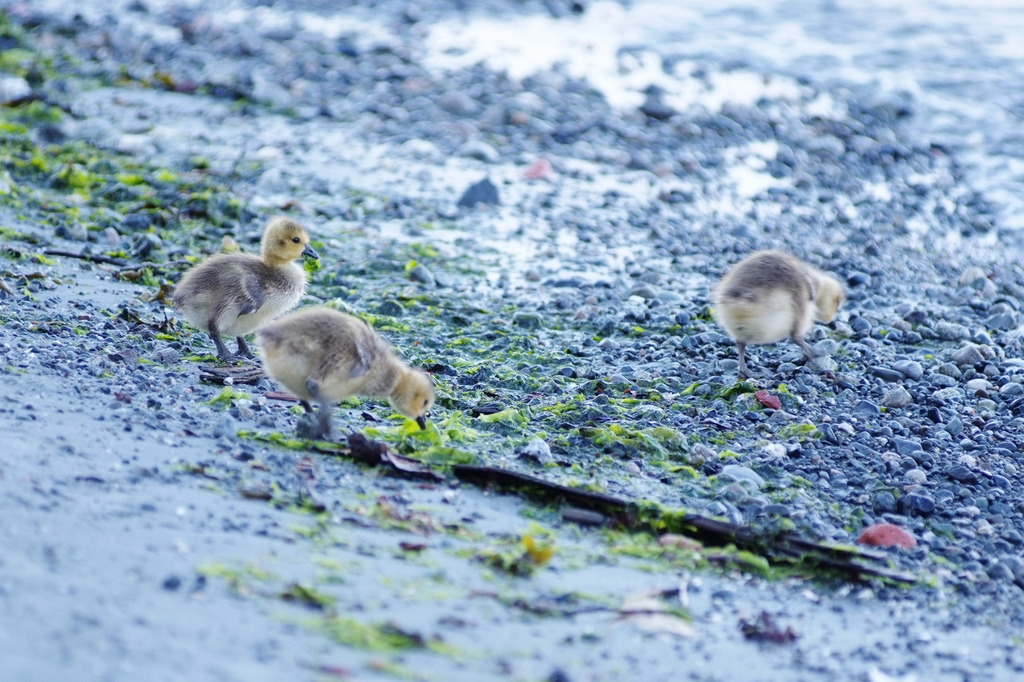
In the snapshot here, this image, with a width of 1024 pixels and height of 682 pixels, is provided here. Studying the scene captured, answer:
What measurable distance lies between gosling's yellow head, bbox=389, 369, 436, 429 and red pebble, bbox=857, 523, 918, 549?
203cm

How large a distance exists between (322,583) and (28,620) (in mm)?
931

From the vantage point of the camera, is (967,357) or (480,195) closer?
(967,357)

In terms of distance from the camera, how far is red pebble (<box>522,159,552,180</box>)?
10.5 m

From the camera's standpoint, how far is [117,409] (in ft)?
17.1

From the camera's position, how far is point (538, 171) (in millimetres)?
10570

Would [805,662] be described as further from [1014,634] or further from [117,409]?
[117,409]

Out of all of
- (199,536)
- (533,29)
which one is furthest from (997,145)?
(199,536)

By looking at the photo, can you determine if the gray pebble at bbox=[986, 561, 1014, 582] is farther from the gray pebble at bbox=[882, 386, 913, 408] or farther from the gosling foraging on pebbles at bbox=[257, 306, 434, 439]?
the gosling foraging on pebbles at bbox=[257, 306, 434, 439]

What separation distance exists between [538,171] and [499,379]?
14.4 ft

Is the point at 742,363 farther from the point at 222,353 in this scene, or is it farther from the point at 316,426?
the point at 222,353

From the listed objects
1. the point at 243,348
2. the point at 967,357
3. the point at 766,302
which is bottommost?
the point at 243,348

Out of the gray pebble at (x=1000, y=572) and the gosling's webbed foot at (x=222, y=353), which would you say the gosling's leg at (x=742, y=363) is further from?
the gosling's webbed foot at (x=222, y=353)

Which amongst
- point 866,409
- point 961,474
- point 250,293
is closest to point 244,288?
point 250,293

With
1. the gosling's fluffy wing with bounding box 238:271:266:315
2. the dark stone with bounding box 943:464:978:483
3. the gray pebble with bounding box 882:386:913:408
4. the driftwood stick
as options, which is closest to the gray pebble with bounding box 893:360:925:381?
the gray pebble with bounding box 882:386:913:408
